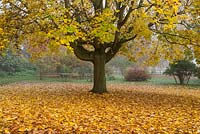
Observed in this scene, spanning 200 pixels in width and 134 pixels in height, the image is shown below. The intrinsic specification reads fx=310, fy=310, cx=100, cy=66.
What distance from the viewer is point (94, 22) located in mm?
12781

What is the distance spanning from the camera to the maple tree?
11484 mm

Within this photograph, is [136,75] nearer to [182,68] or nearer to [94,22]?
[182,68]

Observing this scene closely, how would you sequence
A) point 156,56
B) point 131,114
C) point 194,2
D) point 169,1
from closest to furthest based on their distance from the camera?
point 131,114, point 169,1, point 194,2, point 156,56

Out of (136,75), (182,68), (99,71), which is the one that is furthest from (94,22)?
(136,75)

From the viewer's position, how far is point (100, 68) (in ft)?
53.9

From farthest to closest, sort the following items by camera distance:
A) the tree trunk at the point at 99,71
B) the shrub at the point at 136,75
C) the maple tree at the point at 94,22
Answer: the shrub at the point at 136,75 < the tree trunk at the point at 99,71 < the maple tree at the point at 94,22

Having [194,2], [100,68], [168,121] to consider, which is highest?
[194,2]

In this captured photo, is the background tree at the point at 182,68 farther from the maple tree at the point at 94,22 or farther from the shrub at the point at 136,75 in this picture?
the maple tree at the point at 94,22

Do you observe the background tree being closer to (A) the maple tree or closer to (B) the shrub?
(B) the shrub

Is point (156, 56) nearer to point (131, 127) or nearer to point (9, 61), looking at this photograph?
point (131, 127)

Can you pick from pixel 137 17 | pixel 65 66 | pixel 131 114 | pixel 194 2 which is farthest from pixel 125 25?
pixel 65 66

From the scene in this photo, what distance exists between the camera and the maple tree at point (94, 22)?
37.7 feet

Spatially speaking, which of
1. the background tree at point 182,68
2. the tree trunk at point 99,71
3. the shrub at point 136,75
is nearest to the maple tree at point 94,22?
the tree trunk at point 99,71

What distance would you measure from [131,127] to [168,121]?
1.58 metres
